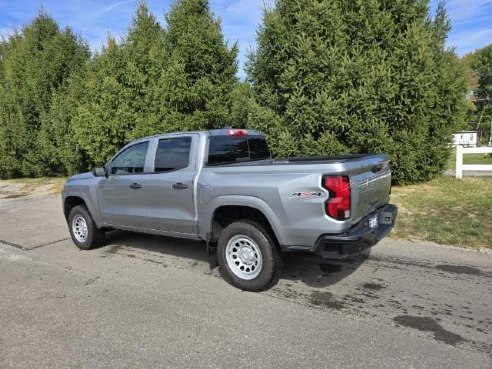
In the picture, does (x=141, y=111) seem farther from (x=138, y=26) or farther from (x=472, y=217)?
(x=472, y=217)

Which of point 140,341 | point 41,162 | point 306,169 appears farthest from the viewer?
point 41,162

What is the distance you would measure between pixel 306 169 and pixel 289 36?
6.72 meters

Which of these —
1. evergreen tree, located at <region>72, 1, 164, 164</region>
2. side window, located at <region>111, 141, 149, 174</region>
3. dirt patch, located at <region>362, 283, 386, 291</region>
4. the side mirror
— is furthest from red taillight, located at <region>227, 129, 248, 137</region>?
evergreen tree, located at <region>72, 1, 164, 164</region>

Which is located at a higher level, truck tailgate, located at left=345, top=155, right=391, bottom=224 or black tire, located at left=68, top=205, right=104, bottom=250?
truck tailgate, located at left=345, top=155, right=391, bottom=224

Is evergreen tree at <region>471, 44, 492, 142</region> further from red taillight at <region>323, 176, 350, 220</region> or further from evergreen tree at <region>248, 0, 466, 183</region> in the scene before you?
red taillight at <region>323, 176, 350, 220</region>

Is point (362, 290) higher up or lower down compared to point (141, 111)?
lower down

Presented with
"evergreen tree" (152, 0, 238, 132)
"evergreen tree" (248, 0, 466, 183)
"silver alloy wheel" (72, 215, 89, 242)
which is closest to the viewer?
"silver alloy wheel" (72, 215, 89, 242)

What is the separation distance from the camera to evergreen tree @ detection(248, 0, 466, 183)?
31.2ft

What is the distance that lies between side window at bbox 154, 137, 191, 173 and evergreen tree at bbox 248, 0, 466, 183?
461cm

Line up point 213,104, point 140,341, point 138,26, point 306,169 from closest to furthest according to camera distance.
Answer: point 140,341, point 306,169, point 213,104, point 138,26

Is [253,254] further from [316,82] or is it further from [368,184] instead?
[316,82]

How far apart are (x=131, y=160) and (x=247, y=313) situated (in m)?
3.15

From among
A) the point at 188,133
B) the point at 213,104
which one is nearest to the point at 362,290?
the point at 188,133

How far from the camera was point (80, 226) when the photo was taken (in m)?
7.29
